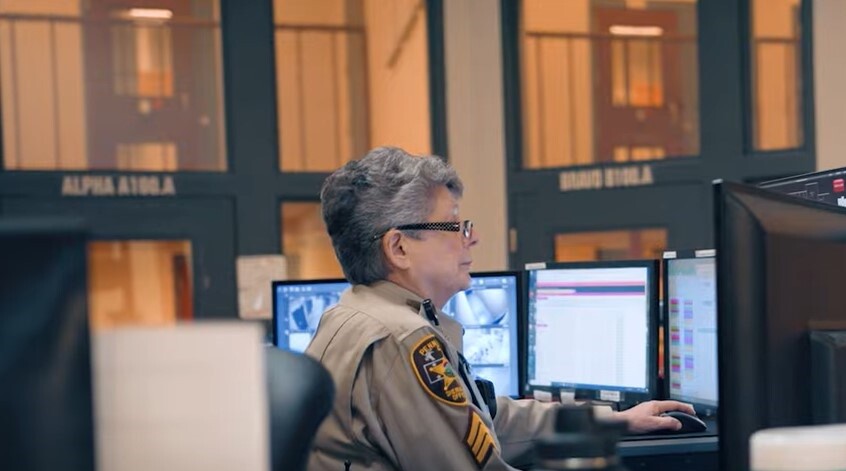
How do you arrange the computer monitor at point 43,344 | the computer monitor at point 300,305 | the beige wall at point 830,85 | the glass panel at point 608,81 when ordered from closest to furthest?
the computer monitor at point 43,344 → the computer monitor at point 300,305 → the beige wall at point 830,85 → the glass panel at point 608,81

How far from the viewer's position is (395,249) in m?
1.76

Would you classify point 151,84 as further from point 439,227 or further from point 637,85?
point 439,227

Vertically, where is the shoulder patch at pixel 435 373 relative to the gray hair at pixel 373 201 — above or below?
below

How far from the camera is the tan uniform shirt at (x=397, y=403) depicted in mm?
1490

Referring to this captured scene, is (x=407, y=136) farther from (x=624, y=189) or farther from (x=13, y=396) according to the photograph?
(x=13, y=396)

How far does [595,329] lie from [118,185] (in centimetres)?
287

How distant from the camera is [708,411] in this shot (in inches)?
83.6

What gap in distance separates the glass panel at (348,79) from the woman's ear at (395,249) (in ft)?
10.1

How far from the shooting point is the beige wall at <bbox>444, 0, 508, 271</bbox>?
481cm

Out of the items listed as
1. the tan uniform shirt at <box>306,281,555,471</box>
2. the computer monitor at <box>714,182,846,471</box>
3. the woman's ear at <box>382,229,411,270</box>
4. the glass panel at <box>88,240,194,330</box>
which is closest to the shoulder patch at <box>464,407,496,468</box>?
the tan uniform shirt at <box>306,281,555,471</box>

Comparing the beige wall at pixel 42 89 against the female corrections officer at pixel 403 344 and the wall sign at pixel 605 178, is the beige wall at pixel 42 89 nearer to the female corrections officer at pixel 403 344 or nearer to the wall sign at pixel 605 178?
the wall sign at pixel 605 178

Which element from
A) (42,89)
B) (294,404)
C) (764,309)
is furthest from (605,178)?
(294,404)

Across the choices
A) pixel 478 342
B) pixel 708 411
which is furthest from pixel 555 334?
pixel 708 411

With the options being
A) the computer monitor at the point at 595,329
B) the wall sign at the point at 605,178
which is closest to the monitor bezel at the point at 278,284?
the computer monitor at the point at 595,329
